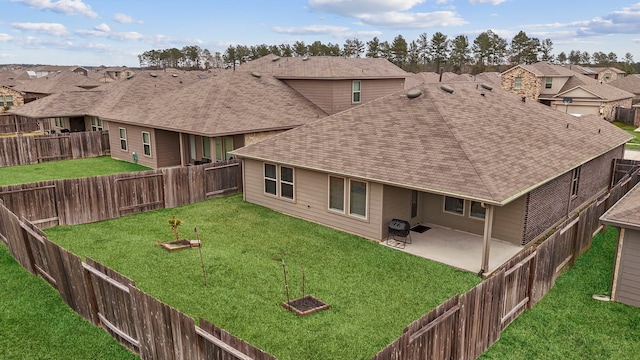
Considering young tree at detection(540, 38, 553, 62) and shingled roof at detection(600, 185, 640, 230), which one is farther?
young tree at detection(540, 38, 553, 62)

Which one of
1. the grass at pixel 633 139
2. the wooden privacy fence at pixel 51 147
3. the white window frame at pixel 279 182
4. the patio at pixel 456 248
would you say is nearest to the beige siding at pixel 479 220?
the patio at pixel 456 248

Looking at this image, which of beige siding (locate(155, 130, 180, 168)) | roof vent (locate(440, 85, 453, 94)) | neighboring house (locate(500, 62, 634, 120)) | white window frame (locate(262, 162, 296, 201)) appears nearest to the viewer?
white window frame (locate(262, 162, 296, 201))

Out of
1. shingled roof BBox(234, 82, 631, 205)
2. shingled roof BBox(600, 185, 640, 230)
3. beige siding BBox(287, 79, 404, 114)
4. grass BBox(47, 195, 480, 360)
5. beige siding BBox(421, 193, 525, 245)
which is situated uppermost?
beige siding BBox(287, 79, 404, 114)

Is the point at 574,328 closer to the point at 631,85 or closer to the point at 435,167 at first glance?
the point at 435,167

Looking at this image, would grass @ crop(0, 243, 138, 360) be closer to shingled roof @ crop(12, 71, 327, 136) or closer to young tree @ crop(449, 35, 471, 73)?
shingled roof @ crop(12, 71, 327, 136)

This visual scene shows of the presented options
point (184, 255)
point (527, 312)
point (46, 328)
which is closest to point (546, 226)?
point (527, 312)

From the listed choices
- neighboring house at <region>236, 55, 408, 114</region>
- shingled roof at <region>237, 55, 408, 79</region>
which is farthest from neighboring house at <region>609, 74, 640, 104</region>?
neighboring house at <region>236, 55, 408, 114</region>

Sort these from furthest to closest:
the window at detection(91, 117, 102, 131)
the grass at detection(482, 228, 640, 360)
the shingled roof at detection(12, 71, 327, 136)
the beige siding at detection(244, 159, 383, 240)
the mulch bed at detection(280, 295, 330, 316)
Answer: the window at detection(91, 117, 102, 131) → the shingled roof at detection(12, 71, 327, 136) → the beige siding at detection(244, 159, 383, 240) → the mulch bed at detection(280, 295, 330, 316) → the grass at detection(482, 228, 640, 360)

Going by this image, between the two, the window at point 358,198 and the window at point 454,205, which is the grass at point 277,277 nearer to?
the window at point 358,198
